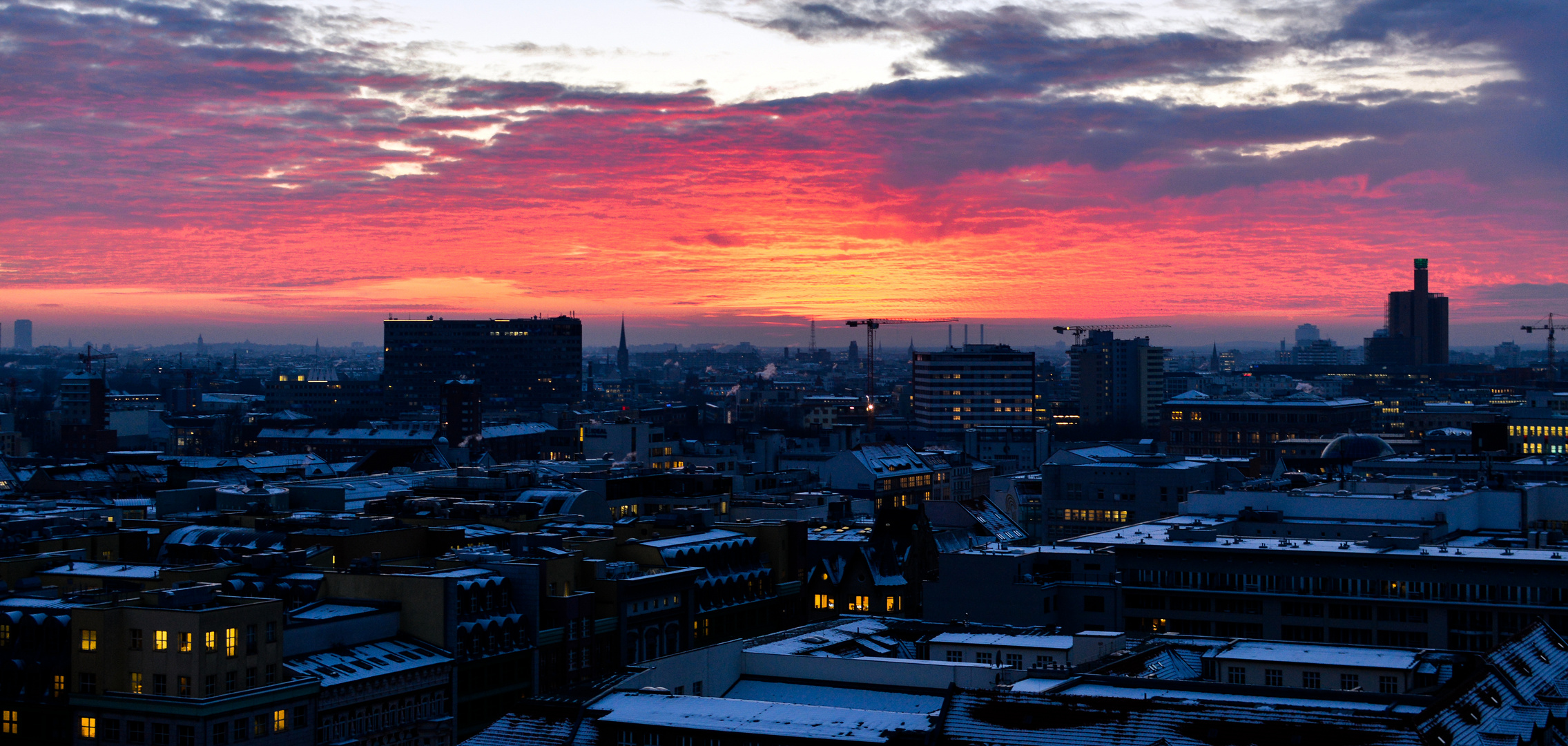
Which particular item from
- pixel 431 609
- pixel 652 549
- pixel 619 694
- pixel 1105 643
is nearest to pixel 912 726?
pixel 619 694

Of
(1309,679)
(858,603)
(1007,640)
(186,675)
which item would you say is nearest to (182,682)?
(186,675)

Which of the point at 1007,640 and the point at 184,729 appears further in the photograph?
the point at 1007,640

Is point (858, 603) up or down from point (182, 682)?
down

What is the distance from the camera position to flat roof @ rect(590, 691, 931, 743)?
5716cm

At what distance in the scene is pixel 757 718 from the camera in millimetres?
58906

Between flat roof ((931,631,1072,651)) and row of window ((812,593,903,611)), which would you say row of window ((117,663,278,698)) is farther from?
row of window ((812,593,903,611))

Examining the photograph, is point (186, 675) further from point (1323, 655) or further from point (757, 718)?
point (1323, 655)

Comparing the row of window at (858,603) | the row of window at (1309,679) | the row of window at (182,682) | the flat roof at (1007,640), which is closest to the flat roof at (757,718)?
the row of window at (182,682)

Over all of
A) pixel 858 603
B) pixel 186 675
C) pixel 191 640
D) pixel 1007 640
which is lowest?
pixel 858 603

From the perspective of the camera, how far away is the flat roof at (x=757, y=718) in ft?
188

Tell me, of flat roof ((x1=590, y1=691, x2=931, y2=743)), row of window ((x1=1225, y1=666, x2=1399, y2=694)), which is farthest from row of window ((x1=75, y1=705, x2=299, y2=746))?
row of window ((x1=1225, y1=666, x2=1399, y2=694))

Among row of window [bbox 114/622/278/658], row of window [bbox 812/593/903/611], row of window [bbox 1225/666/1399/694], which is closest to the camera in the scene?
row of window [bbox 114/622/278/658]

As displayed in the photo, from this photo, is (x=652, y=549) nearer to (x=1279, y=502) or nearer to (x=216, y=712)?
(x=216, y=712)

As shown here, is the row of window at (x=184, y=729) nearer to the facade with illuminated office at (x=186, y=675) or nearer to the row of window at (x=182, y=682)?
the facade with illuminated office at (x=186, y=675)
